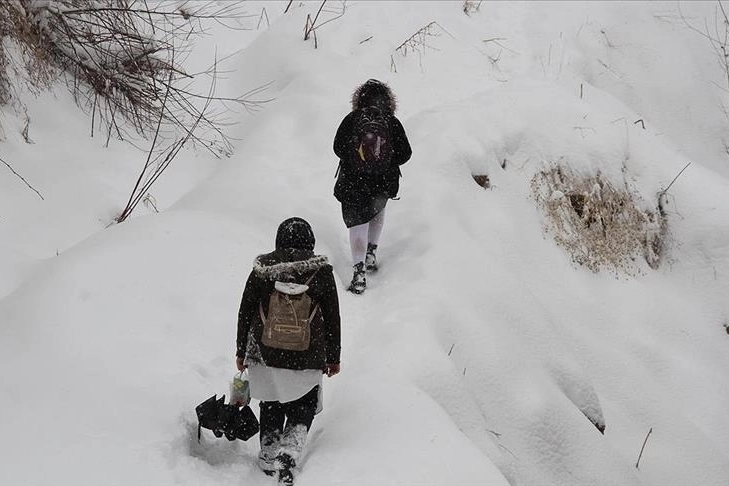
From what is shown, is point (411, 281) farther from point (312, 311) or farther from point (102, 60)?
point (102, 60)

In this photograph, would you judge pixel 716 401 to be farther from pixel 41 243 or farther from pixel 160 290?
pixel 41 243

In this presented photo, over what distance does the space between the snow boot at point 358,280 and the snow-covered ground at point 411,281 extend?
3.5 inches

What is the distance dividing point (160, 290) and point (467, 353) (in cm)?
205

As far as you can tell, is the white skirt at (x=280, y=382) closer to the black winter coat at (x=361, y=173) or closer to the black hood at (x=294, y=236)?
the black hood at (x=294, y=236)

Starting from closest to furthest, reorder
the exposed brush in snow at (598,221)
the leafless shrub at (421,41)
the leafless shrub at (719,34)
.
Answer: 1. the exposed brush in snow at (598,221)
2. the leafless shrub at (421,41)
3. the leafless shrub at (719,34)

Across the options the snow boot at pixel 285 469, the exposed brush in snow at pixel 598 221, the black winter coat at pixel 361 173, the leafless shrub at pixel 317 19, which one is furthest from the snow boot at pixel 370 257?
the leafless shrub at pixel 317 19

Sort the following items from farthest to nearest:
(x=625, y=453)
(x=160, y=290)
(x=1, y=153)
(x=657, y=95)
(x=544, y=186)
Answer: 1. (x=657, y=95)
2. (x=544, y=186)
3. (x=1, y=153)
4. (x=625, y=453)
5. (x=160, y=290)

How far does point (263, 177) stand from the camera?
624cm

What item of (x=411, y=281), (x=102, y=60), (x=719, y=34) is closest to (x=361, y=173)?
(x=411, y=281)

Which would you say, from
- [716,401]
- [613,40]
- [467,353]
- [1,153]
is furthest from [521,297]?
[613,40]

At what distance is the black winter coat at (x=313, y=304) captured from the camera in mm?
3086

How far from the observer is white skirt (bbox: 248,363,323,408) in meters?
3.17

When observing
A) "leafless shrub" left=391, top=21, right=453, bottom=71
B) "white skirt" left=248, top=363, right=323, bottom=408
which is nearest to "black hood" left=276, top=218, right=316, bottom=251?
"white skirt" left=248, top=363, right=323, bottom=408

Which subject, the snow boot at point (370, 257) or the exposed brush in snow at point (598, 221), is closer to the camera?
the snow boot at point (370, 257)
